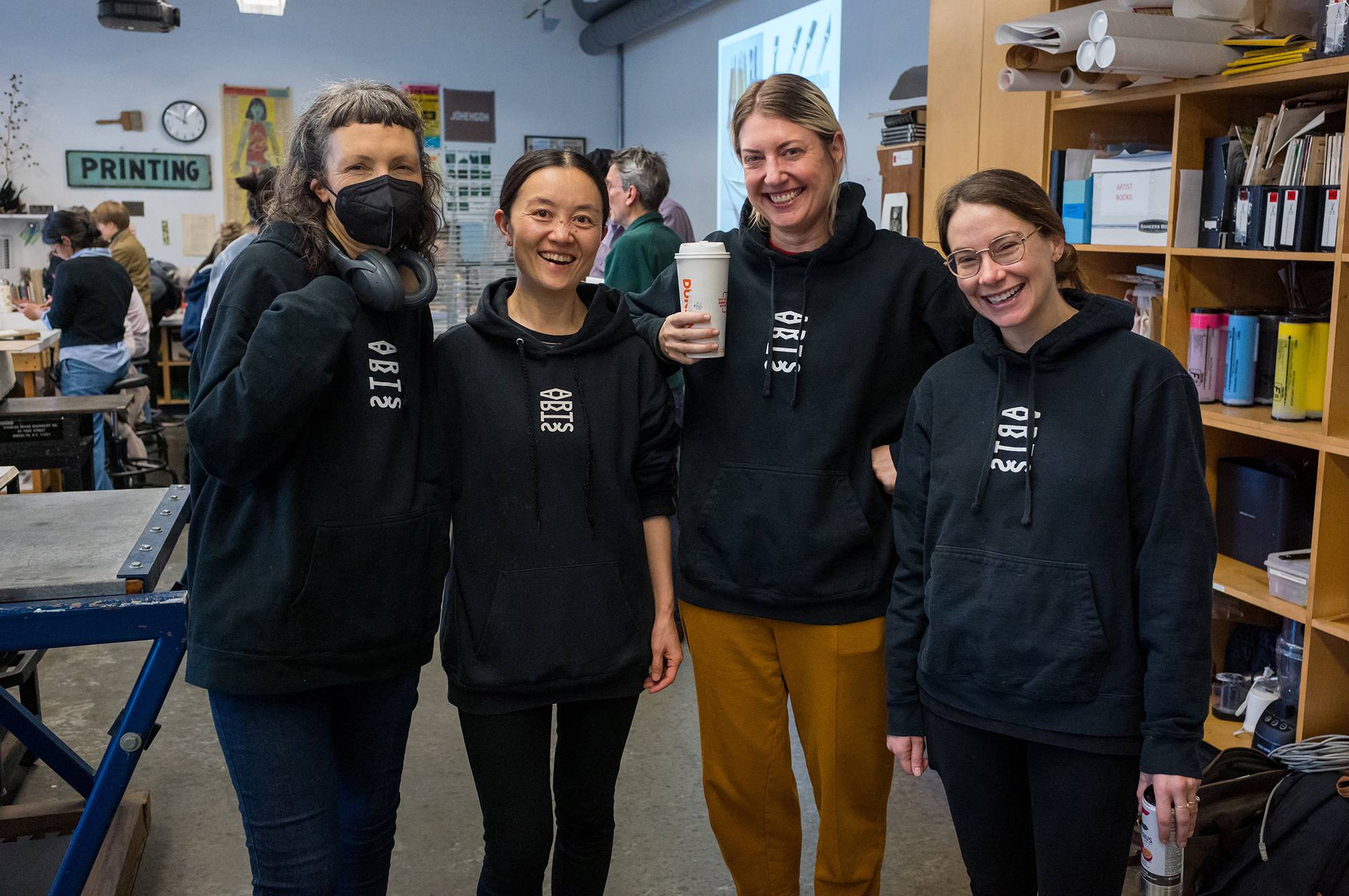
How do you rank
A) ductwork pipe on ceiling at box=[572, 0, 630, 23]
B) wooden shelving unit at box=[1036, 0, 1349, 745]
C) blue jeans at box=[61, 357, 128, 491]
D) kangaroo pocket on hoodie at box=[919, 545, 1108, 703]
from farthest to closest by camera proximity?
ductwork pipe on ceiling at box=[572, 0, 630, 23] → blue jeans at box=[61, 357, 128, 491] → wooden shelving unit at box=[1036, 0, 1349, 745] → kangaroo pocket on hoodie at box=[919, 545, 1108, 703]

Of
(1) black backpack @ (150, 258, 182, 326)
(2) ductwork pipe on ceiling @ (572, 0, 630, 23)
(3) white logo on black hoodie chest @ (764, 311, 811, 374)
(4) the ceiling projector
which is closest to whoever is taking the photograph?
(3) white logo on black hoodie chest @ (764, 311, 811, 374)

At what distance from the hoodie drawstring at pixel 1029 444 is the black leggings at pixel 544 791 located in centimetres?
63

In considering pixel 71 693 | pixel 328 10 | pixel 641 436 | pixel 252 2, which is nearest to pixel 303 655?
pixel 641 436

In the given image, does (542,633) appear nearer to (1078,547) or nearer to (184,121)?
(1078,547)

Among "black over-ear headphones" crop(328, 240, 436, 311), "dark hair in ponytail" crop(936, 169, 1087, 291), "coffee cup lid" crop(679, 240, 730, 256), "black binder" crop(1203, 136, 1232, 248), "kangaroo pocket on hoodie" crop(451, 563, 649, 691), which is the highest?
"black binder" crop(1203, 136, 1232, 248)

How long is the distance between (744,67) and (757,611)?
622 centimetres

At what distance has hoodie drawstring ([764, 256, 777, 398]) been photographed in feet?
6.05

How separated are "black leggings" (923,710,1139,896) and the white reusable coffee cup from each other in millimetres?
672

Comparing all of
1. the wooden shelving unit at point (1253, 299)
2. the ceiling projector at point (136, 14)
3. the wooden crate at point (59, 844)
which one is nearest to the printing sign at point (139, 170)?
the ceiling projector at point (136, 14)

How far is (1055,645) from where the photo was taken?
1.50 meters

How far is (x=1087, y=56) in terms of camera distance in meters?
2.56

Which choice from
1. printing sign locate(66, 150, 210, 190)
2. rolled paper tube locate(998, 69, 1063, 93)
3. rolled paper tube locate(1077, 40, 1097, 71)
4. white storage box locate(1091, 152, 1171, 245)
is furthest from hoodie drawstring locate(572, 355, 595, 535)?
printing sign locate(66, 150, 210, 190)

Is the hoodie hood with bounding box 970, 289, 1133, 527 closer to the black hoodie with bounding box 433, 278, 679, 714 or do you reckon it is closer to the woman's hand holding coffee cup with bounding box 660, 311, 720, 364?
the woman's hand holding coffee cup with bounding box 660, 311, 720, 364

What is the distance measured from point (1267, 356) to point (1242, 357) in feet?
0.18
